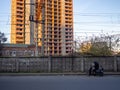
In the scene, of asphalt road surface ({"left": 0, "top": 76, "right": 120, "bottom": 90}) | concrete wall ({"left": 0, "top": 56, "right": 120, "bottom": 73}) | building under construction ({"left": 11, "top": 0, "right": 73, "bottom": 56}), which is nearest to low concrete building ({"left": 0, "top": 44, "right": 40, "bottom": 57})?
building under construction ({"left": 11, "top": 0, "right": 73, "bottom": 56})

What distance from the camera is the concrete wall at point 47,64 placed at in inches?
1425

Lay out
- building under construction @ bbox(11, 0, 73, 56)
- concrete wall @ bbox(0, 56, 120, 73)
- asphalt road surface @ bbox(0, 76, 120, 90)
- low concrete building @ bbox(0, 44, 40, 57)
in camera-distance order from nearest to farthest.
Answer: asphalt road surface @ bbox(0, 76, 120, 90) → concrete wall @ bbox(0, 56, 120, 73) → building under construction @ bbox(11, 0, 73, 56) → low concrete building @ bbox(0, 44, 40, 57)

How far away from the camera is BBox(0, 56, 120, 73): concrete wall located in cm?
3619

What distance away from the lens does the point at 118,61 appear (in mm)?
36875

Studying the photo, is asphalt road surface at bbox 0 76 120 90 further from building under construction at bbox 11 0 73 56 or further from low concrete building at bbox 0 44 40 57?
low concrete building at bbox 0 44 40 57

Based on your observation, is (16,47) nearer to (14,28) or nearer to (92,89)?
(14,28)

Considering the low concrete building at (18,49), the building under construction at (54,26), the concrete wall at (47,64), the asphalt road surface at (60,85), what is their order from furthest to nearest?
the low concrete building at (18,49) < the building under construction at (54,26) < the concrete wall at (47,64) < the asphalt road surface at (60,85)

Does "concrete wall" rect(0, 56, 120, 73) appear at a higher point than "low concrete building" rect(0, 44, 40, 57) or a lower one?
lower

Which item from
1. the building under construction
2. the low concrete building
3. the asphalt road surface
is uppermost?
the building under construction

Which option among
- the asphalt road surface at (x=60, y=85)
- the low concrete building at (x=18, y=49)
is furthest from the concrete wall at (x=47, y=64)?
the low concrete building at (x=18, y=49)

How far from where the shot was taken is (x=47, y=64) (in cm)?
3616

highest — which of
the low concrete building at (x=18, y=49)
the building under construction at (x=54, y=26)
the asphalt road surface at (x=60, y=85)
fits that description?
the building under construction at (x=54, y=26)

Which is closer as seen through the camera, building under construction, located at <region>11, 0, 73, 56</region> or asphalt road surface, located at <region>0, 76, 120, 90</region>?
asphalt road surface, located at <region>0, 76, 120, 90</region>

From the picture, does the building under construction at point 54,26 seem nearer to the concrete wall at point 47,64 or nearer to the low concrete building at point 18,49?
the low concrete building at point 18,49
